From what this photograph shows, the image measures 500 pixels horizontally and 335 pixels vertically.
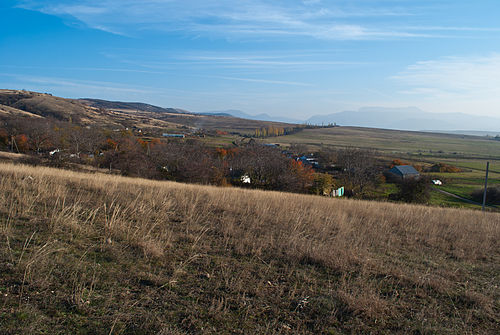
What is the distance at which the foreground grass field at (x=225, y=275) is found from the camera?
3047 millimetres

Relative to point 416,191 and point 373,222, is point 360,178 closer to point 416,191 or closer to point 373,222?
point 416,191

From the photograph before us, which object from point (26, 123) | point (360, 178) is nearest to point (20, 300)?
point (360, 178)

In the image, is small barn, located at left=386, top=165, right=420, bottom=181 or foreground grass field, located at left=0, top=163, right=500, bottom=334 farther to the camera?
small barn, located at left=386, top=165, right=420, bottom=181

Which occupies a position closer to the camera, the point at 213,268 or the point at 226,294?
the point at 226,294

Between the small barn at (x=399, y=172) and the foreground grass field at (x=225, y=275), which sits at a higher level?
the foreground grass field at (x=225, y=275)

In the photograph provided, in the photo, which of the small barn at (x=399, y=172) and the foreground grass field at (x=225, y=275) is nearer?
the foreground grass field at (x=225, y=275)

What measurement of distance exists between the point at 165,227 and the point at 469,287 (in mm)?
5060

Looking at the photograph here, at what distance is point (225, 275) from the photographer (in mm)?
3979

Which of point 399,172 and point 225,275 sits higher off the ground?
point 225,275

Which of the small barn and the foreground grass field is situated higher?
the foreground grass field

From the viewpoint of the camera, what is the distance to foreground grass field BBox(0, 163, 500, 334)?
10.00 feet

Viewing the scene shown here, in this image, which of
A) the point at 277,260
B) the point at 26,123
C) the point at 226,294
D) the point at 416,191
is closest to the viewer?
the point at 226,294

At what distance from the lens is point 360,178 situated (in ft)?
154

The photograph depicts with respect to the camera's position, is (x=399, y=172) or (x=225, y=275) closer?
(x=225, y=275)
